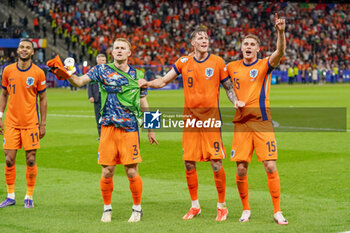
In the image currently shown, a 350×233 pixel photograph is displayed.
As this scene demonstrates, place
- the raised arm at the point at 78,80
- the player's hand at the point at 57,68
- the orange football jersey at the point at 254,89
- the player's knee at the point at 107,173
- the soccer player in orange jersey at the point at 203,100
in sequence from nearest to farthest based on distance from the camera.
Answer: the player's hand at the point at 57,68
the raised arm at the point at 78,80
the orange football jersey at the point at 254,89
the player's knee at the point at 107,173
the soccer player in orange jersey at the point at 203,100

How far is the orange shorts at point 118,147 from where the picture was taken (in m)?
7.55

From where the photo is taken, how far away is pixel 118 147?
299 inches

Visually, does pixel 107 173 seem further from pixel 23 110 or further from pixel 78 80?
pixel 23 110

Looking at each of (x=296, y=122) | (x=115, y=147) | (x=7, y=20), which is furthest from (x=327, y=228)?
(x=7, y=20)

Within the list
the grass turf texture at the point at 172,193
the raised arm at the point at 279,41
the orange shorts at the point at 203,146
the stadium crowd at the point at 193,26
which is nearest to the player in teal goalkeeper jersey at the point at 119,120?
the grass turf texture at the point at 172,193

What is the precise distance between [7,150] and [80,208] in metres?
1.27

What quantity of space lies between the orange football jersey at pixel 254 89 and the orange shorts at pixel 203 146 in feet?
1.26

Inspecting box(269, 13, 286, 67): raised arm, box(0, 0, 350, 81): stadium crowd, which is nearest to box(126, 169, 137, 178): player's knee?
box(269, 13, 286, 67): raised arm

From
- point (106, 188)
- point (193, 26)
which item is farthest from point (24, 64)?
point (193, 26)

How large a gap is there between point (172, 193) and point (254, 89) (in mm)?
2588

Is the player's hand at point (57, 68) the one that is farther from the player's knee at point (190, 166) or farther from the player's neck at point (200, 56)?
the player's knee at point (190, 166)

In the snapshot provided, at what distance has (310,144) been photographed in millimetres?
15180

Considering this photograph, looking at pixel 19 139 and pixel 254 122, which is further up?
pixel 254 122

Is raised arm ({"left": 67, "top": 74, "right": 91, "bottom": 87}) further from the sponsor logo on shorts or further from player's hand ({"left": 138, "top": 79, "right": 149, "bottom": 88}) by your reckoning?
the sponsor logo on shorts
